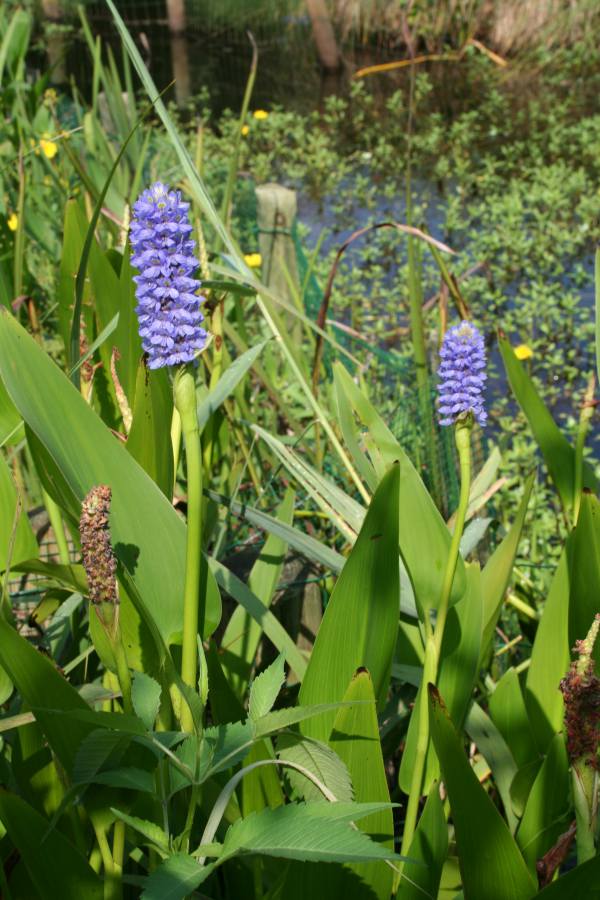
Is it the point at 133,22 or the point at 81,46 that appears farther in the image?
the point at 133,22

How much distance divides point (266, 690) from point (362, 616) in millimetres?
165

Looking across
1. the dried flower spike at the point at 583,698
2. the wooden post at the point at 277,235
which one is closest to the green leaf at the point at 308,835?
the dried flower spike at the point at 583,698

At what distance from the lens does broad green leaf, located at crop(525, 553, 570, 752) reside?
1.09 m

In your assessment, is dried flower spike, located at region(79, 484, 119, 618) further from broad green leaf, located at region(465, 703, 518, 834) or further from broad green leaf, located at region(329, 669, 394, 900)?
broad green leaf, located at region(465, 703, 518, 834)

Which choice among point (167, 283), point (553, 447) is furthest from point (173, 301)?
point (553, 447)

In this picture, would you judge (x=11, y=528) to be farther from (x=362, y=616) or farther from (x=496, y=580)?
(x=496, y=580)

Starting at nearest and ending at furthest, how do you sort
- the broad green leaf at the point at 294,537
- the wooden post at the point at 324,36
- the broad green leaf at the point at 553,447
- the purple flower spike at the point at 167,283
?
1. the purple flower spike at the point at 167,283
2. the broad green leaf at the point at 294,537
3. the broad green leaf at the point at 553,447
4. the wooden post at the point at 324,36

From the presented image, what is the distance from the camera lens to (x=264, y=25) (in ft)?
36.3

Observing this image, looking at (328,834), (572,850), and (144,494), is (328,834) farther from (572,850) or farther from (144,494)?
(572,850)

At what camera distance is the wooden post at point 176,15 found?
1115 cm

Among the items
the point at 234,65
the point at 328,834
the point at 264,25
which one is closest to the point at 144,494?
the point at 328,834

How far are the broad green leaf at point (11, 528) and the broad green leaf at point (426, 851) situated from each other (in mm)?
456

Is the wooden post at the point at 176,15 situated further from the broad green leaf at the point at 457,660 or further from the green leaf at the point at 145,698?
the green leaf at the point at 145,698

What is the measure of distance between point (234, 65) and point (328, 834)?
34.6 feet
